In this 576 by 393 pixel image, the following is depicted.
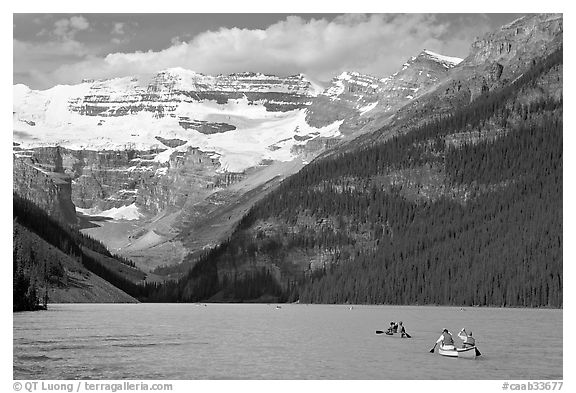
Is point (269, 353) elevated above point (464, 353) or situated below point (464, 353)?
below

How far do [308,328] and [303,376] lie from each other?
255 ft

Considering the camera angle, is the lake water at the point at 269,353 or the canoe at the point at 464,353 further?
the canoe at the point at 464,353

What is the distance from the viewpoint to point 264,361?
389ft

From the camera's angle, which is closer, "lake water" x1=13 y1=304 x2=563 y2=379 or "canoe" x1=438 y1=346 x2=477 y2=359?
"lake water" x1=13 y1=304 x2=563 y2=379

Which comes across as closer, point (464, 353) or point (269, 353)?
point (464, 353)
